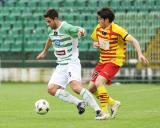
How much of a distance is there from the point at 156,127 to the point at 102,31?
2.93 metres

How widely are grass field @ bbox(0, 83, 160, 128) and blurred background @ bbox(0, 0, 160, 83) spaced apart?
19.5ft

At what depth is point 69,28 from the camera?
12.0 meters

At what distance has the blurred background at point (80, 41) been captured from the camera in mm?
25250

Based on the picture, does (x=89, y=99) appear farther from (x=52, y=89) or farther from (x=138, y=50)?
(x=138, y=50)

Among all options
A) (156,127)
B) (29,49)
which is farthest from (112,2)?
(156,127)

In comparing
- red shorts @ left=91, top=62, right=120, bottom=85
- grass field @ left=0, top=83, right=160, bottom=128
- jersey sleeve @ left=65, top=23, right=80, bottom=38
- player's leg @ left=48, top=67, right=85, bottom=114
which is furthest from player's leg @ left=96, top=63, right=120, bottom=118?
jersey sleeve @ left=65, top=23, right=80, bottom=38

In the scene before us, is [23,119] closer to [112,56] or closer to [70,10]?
[112,56]

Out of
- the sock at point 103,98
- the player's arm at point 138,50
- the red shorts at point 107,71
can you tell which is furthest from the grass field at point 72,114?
the player's arm at point 138,50

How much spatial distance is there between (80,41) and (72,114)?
14096mm

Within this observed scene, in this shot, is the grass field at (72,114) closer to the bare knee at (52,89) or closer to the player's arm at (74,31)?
the bare knee at (52,89)

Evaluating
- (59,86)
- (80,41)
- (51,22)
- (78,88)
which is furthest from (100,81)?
(80,41)

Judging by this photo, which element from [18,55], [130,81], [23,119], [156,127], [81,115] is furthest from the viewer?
[18,55]

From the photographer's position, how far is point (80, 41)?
26812mm

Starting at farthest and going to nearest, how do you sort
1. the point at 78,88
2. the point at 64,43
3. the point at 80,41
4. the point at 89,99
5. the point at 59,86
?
the point at 80,41 < the point at 59,86 < the point at 64,43 < the point at 78,88 < the point at 89,99
